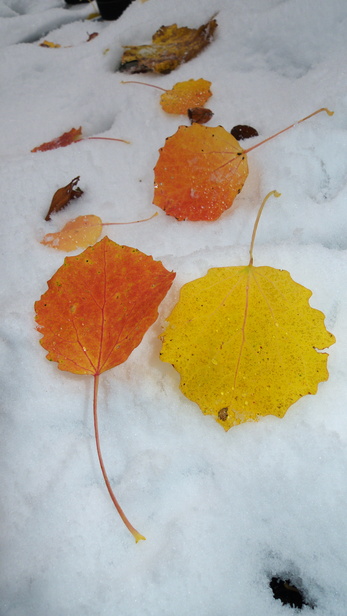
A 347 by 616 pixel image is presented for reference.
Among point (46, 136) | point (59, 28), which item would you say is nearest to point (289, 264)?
point (46, 136)

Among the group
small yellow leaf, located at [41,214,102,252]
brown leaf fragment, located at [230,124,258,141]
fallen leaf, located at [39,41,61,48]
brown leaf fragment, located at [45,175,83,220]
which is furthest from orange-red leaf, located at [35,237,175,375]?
fallen leaf, located at [39,41,61,48]

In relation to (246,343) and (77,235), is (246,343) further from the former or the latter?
(77,235)

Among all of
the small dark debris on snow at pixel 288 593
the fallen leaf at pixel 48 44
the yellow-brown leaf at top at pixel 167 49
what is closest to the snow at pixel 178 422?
the small dark debris on snow at pixel 288 593

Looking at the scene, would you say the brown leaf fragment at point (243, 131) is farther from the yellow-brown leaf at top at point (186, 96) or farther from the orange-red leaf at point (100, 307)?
the orange-red leaf at point (100, 307)

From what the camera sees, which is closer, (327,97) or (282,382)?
(282,382)

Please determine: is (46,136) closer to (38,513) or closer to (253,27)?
(253,27)

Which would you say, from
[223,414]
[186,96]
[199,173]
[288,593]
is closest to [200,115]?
[186,96]
